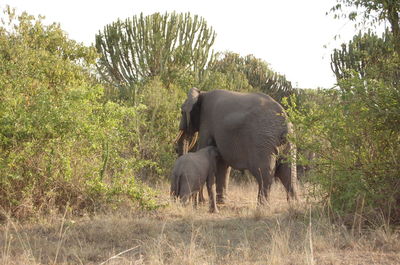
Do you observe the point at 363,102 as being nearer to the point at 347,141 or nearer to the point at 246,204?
the point at 347,141

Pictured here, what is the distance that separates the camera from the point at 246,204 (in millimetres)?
10773

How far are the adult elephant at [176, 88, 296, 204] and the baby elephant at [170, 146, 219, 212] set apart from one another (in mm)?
740

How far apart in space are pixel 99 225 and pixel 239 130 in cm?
385

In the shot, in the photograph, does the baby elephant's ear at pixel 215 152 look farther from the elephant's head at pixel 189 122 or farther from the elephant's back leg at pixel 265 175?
the elephant's head at pixel 189 122

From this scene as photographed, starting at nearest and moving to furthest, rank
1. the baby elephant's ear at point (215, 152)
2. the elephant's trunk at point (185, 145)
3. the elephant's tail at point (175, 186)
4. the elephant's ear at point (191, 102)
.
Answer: the elephant's tail at point (175, 186) → the baby elephant's ear at point (215, 152) → the elephant's ear at point (191, 102) → the elephant's trunk at point (185, 145)

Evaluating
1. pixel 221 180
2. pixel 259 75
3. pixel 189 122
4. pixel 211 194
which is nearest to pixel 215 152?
pixel 221 180

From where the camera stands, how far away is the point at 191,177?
941cm

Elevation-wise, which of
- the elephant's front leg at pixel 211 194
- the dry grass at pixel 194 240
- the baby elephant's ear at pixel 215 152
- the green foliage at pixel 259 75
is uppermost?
the green foliage at pixel 259 75

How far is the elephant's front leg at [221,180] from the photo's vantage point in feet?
35.9

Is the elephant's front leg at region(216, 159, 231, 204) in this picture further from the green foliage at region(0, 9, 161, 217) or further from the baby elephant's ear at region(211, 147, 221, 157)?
the green foliage at region(0, 9, 161, 217)

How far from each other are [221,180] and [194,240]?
17.4 feet

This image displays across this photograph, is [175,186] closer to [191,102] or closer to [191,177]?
[191,177]

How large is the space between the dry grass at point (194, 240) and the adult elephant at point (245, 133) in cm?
111

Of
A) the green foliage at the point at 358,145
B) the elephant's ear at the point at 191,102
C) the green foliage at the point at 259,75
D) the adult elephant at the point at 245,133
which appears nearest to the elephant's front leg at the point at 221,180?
the adult elephant at the point at 245,133
